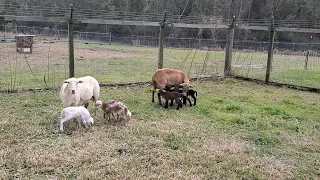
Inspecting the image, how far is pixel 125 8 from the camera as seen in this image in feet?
143

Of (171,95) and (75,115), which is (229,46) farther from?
(75,115)

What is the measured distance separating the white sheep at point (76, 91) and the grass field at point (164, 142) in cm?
43

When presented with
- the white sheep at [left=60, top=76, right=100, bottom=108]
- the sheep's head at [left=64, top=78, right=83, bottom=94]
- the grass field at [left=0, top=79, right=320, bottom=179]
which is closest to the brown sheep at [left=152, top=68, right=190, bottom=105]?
the grass field at [left=0, top=79, right=320, bottom=179]

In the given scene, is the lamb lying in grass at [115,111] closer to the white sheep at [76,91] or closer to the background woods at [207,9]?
the white sheep at [76,91]

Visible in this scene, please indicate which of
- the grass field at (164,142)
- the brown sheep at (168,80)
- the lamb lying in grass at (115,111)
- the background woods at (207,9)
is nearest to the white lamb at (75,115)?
the grass field at (164,142)

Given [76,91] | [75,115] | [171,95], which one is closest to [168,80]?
[171,95]

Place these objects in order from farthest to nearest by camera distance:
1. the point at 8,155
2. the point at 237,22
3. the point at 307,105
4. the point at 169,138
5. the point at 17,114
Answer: the point at 237,22
the point at 307,105
the point at 17,114
the point at 169,138
the point at 8,155

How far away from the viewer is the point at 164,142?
4.94 meters

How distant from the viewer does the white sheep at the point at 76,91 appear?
5891 millimetres

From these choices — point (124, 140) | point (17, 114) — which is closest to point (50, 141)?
point (124, 140)

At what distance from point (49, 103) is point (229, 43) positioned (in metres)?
7.23

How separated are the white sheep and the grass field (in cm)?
43

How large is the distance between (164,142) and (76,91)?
202 cm

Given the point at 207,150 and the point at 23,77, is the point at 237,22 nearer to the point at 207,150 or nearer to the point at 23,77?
the point at 23,77
